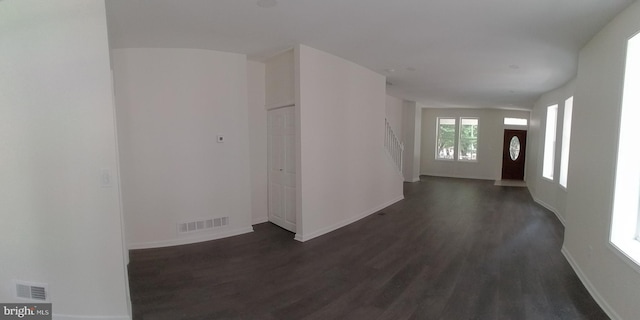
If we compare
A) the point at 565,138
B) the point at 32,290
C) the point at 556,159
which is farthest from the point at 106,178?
the point at 556,159

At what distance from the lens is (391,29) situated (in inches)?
123

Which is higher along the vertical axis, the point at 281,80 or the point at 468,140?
the point at 281,80

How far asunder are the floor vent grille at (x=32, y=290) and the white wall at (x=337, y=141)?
265 centimetres

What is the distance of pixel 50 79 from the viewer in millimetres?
1979

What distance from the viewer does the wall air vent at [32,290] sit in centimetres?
205

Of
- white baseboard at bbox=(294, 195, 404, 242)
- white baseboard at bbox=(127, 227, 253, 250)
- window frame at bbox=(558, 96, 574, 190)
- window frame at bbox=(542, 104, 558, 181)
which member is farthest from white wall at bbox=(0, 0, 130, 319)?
window frame at bbox=(542, 104, 558, 181)

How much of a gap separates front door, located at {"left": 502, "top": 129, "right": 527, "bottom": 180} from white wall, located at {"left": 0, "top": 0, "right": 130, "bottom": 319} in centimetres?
1220

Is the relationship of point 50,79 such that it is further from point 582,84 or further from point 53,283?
point 582,84

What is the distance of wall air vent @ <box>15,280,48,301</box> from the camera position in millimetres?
2051

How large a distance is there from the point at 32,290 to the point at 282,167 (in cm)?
298

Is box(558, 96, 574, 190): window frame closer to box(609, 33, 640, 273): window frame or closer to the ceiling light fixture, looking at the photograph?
box(609, 33, 640, 273): window frame

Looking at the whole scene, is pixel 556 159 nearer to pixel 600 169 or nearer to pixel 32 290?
pixel 600 169

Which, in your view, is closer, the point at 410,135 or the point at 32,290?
the point at 32,290

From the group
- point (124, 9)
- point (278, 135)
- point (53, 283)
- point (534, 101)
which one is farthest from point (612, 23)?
point (534, 101)
